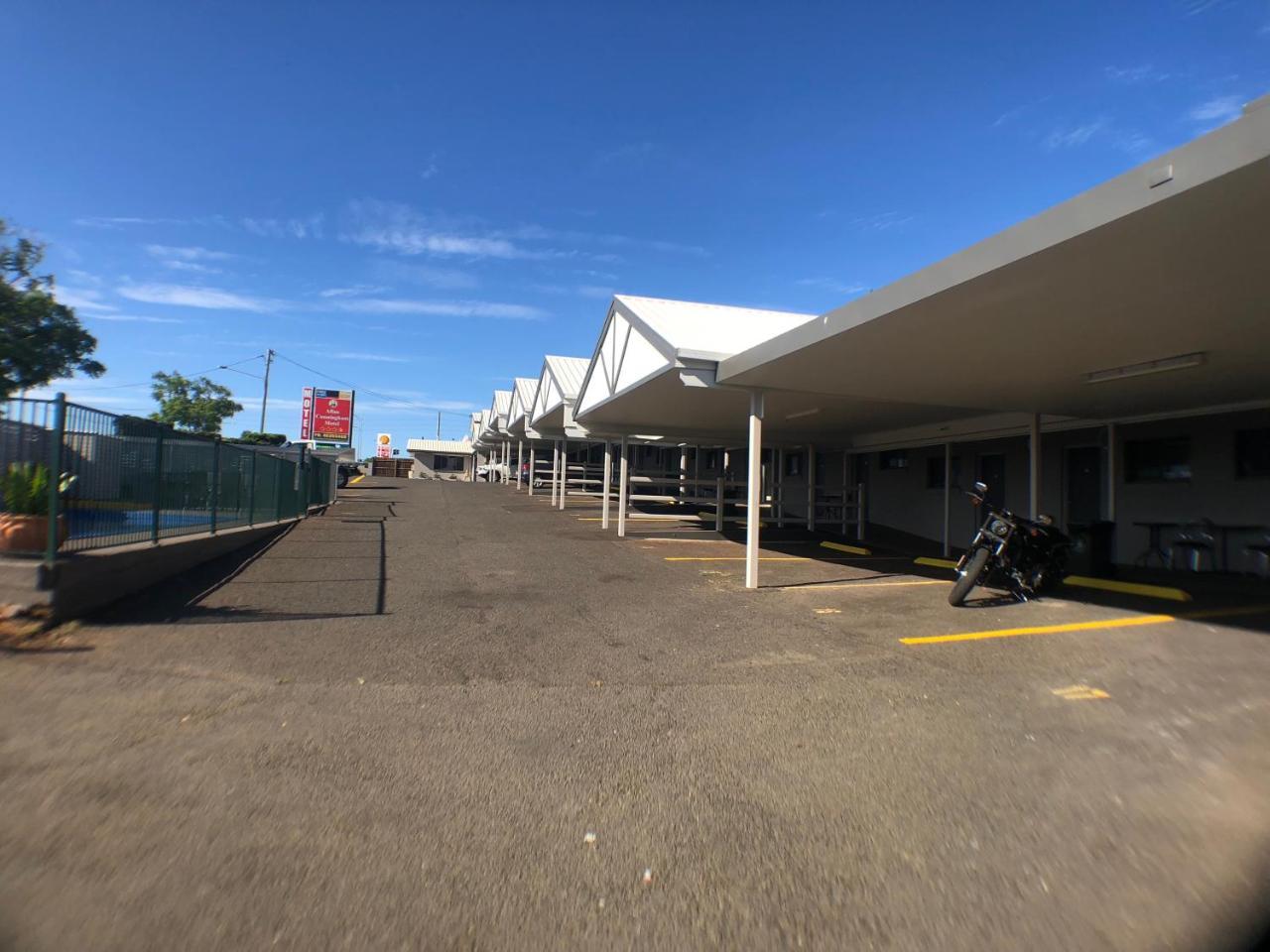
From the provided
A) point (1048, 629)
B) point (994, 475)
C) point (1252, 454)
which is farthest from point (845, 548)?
point (1048, 629)

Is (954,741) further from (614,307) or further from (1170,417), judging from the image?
(614,307)

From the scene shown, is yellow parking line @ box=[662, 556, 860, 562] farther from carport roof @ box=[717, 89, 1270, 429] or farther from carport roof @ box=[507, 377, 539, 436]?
carport roof @ box=[507, 377, 539, 436]

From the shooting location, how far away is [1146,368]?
7.37 m

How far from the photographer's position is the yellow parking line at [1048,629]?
21.2 feet

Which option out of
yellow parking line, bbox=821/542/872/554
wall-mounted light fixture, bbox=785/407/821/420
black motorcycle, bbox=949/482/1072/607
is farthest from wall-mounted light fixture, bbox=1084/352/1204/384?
yellow parking line, bbox=821/542/872/554

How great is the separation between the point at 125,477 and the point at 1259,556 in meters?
14.6

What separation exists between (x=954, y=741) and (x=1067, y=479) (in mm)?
11144

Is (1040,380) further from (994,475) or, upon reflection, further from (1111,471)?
(994,475)

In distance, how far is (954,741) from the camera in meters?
4.02

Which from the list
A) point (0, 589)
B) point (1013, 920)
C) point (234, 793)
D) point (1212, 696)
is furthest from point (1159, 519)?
point (0, 589)

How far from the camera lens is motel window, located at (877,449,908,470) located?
1744 centimetres

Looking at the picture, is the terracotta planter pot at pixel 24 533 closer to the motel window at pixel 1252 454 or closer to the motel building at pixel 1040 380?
the motel building at pixel 1040 380

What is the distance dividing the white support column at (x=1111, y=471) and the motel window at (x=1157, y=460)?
775 mm

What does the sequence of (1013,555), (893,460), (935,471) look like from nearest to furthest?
(1013,555) → (935,471) → (893,460)
